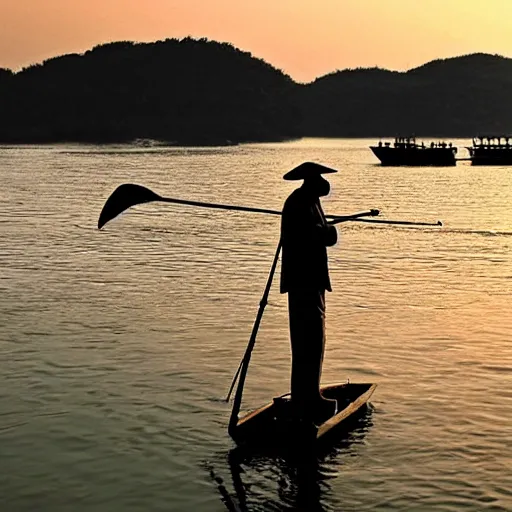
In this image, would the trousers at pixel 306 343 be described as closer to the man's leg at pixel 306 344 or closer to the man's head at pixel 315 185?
the man's leg at pixel 306 344

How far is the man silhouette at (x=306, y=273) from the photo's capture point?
33.5 feet

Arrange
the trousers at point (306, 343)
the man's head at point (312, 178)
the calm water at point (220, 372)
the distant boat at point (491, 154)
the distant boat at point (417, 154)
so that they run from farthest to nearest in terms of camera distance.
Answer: the distant boat at point (491, 154)
the distant boat at point (417, 154)
the trousers at point (306, 343)
the man's head at point (312, 178)
the calm water at point (220, 372)

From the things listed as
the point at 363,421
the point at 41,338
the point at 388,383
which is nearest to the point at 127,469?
the point at 363,421

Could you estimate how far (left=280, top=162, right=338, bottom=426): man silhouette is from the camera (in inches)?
402

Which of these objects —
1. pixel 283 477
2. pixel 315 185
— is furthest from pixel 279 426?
pixel 315 185

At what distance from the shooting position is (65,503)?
9.42 meters

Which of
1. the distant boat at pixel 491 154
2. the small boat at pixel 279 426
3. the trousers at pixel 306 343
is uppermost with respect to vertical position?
the distant boat at pixel 491 154

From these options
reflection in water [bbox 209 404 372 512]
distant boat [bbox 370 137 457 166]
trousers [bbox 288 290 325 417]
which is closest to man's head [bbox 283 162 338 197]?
trousers [bbox 288 290 325 417]

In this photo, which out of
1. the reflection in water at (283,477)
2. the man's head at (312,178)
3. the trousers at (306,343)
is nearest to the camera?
the reflection in water at (283,477)

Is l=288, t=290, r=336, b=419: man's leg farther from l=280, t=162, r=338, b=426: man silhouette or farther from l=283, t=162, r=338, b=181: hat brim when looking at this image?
l=283, t=162, r=338, b=181: hat brim

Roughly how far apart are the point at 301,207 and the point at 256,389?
352 centimetres

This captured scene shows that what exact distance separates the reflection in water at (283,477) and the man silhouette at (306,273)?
0.43 m

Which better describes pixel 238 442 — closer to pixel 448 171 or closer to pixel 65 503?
pixel 65 503

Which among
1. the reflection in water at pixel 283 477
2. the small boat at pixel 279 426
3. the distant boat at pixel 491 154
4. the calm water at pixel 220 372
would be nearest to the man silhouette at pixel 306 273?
the small boat at pixel 279 426
